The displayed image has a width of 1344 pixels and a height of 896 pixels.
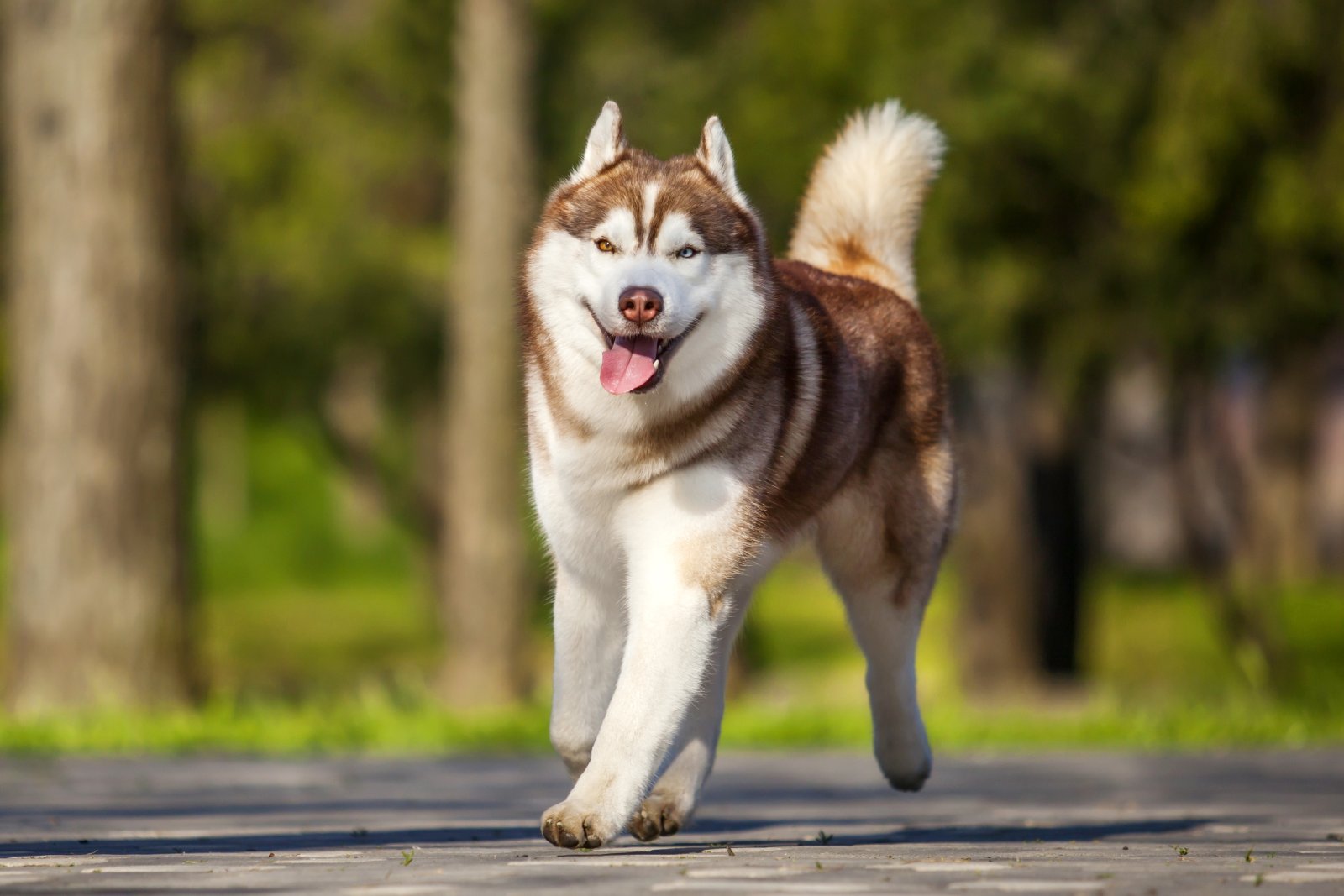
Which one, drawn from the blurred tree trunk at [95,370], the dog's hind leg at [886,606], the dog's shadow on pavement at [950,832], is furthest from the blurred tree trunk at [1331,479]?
the dog's shadow on pavement at [950,832]

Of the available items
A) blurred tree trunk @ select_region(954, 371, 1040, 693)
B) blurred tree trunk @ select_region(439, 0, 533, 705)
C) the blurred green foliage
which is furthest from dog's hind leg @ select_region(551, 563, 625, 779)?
blurred tree trunk @ select_region(954, 371, 1040, 693)

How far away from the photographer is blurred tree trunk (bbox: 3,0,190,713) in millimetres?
9422

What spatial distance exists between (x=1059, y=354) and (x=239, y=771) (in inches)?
268

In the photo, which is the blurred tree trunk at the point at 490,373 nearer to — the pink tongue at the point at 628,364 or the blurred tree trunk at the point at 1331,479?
the pink tongue at the point at 628,364

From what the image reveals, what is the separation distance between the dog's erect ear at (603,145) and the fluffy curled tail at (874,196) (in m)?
1.34

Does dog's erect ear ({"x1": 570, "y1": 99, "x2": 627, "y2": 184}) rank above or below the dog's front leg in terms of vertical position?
above

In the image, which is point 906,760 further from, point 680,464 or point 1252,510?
point 1252,510

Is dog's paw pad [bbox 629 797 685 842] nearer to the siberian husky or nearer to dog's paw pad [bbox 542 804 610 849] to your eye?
the siberian husky

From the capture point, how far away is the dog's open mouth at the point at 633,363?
4461mm

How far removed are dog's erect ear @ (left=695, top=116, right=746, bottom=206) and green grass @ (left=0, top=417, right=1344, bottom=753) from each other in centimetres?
388

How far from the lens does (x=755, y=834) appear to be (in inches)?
191

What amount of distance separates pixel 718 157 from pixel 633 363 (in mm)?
724

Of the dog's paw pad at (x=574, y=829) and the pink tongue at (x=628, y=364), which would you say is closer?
the dog's paw pad at (x=574, y=829)

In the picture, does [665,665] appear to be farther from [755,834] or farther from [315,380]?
[315,380]
